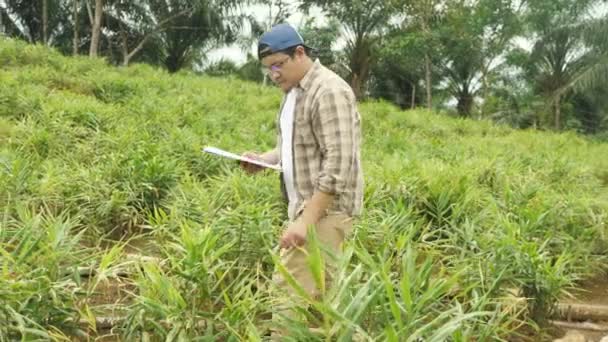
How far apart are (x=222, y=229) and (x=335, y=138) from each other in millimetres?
1335

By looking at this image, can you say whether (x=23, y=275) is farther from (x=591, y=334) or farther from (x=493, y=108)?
(x=493, y=108)

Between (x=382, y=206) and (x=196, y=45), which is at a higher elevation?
(x=196, y=45)

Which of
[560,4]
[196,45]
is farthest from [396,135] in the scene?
[196,45]

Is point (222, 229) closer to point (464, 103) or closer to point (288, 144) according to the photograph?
point (288, 144)

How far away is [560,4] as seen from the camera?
1706cm

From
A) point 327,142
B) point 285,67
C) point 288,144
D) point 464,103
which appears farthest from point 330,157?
point 464,103

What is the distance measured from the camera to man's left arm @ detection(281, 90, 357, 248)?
2.26 meters

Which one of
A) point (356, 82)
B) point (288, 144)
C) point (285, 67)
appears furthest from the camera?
point (356, 82)

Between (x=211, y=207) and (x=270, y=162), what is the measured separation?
117cm

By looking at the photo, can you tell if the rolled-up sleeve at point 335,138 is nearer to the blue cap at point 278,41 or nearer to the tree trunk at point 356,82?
the blue cap at point 278,41

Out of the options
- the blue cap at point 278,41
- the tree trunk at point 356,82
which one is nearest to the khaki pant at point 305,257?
the blue cap at point 278,41

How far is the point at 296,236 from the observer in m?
2.29

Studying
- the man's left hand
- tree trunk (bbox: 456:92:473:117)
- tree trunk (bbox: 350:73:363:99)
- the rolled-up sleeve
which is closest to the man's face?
the rolled-up sleeve

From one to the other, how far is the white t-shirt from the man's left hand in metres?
0.28
